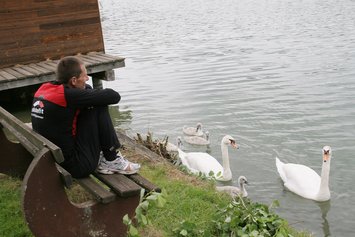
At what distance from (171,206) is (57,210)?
1745mm

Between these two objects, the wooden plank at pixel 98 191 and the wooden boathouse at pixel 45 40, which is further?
the wooden boathouse at pixel 45 40

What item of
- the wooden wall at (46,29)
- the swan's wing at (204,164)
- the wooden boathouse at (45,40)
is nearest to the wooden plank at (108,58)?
the wooden boathouse at (45,40)

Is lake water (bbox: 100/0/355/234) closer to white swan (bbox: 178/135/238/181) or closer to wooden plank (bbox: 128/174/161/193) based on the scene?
white swan (bbox: 178/135/238/181)

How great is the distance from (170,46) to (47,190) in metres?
19.1

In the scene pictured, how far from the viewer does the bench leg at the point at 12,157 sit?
575cm

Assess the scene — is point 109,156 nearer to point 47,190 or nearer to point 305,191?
point 47,190

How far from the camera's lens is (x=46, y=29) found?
12.4m

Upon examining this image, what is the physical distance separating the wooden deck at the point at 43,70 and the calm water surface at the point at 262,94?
1318 mm

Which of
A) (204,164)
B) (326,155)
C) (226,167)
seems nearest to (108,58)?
(204,164)

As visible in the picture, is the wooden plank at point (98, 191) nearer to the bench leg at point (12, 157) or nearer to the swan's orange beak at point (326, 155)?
the bench leg at point (12, 157)

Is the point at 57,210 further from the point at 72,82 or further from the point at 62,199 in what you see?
the point at 72,82

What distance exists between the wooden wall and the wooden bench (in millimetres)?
7845

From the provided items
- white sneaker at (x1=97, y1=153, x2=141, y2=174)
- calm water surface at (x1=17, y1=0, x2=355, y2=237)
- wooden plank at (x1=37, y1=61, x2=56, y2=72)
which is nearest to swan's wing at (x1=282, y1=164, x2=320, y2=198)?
calm water surface at (x1=17, y1=0, x2=355, y2=237)

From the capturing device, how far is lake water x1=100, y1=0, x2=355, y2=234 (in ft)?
28.3
